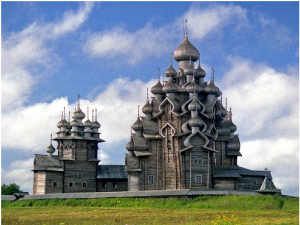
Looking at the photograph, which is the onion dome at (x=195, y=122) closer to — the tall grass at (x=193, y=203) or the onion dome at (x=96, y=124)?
the tall grass at (x=193, y=203)

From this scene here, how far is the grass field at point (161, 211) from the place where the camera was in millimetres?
28609

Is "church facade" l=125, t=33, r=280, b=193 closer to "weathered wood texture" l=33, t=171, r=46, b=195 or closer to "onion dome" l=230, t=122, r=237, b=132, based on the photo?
"onion dome" l=230, t=122, r=237, b=132

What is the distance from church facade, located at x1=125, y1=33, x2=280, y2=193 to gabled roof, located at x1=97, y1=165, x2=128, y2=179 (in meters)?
6.49

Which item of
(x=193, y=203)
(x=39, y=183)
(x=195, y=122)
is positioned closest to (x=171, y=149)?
(x=195, y=122)

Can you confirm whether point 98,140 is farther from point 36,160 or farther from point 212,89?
point 212,89

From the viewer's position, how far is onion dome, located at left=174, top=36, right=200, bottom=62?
55000 millimetres

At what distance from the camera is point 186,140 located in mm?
48469

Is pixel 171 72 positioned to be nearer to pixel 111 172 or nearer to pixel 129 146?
pixel 129 146

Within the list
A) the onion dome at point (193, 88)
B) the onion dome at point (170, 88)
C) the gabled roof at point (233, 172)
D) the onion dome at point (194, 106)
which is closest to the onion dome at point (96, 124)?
the onion dome at point (170, 88)

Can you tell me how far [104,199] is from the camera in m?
46.8

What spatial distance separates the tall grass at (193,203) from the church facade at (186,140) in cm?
573

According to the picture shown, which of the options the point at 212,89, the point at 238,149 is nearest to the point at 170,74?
the point at 212,89

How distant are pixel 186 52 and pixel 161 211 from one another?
23.2 meters

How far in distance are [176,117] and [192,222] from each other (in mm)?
24128
